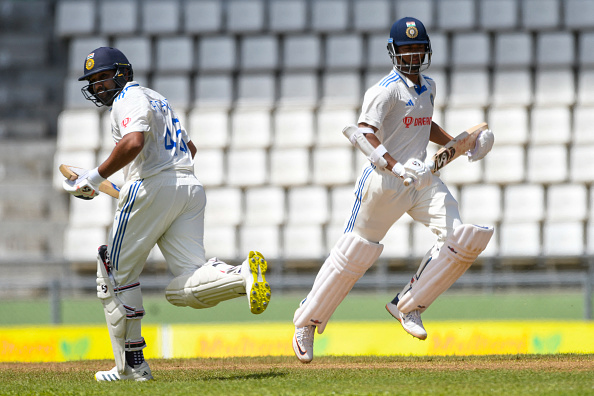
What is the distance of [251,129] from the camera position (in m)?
15.4

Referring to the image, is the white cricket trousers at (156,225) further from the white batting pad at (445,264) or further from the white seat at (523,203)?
the white seat at (523,203)

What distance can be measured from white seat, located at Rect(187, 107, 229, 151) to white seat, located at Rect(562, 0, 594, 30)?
615 cm

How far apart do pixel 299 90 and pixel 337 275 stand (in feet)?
33.1

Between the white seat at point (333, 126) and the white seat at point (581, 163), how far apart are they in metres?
3.60

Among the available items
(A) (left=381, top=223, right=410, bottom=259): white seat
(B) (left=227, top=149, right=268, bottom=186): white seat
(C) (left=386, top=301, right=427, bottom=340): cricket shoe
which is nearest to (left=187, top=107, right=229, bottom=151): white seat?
(B) (left=227, top=149, right=268, bottom=186): white seat

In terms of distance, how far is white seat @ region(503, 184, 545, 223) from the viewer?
45.6 ft

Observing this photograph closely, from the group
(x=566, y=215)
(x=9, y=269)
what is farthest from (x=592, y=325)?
(x=9, y=269)

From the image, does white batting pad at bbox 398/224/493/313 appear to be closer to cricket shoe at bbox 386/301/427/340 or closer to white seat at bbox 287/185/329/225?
cricket shoe at bbox 386/301/427/340

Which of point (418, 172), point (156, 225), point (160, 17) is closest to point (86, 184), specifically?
point (156, 225)

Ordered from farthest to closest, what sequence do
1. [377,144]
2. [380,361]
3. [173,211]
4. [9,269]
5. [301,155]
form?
[301,155] < [9,269] < [380,361] < [377,144] < [173,211]

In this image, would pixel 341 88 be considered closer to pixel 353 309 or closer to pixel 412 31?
pixel 353 309

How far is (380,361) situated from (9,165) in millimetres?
10858

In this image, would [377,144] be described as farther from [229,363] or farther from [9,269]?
[9,269]

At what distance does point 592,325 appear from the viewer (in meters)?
8.02
